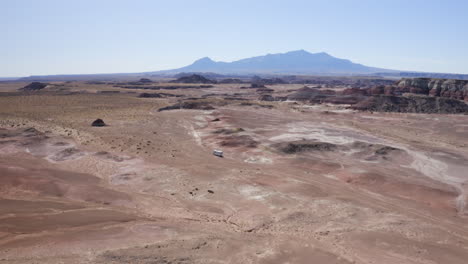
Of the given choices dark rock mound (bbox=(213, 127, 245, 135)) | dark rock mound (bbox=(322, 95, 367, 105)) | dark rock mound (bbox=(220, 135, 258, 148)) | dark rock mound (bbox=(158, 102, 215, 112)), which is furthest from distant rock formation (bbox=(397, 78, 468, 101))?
dark rock mound (bbox=(220, 135, 258, 148))

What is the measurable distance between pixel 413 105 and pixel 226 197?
77431mm

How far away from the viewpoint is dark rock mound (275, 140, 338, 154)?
127 feet

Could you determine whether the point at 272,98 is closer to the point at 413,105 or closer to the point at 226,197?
the point at 413,105

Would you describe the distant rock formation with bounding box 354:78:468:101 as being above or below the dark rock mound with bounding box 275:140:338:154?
above

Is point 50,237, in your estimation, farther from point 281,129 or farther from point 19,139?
point 281,129

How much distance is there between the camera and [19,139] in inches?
1558

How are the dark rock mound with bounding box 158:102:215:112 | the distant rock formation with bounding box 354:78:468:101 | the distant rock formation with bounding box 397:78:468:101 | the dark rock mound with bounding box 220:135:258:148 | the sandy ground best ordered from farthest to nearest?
the distant rock formation with bounding box 354:78:468:101, the distant rock formation with bounding box 397:78:468:101, the dark rock mound with bounding box 158:102:215:112, the dark rock mound with bounding box 220:135:258:148, the sandy ground

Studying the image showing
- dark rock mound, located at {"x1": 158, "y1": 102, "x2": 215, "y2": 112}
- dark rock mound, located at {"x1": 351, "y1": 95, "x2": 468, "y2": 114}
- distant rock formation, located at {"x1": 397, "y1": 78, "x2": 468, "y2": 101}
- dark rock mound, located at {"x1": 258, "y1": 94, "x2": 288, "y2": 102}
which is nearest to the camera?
dark rock mound, located at {"x1": 158, "y1": 102, "x2": 215, "y2": 112}

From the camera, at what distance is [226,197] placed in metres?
25.2

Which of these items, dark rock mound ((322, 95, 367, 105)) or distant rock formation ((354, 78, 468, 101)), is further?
dark rock mound ((322, 95, 367, 105))

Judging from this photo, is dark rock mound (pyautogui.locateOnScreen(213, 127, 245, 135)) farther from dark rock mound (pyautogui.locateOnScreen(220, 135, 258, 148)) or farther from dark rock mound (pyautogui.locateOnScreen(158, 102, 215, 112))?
dark rock mound (pyautogui.locateOnScreen(158, 102, 215, 112))

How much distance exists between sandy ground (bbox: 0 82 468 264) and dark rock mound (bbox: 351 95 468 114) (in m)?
39.7

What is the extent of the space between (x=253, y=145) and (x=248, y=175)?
11288 mm

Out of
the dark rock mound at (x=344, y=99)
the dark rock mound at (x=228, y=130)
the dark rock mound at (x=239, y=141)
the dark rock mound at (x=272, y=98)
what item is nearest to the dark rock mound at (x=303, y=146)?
the dark rock mound at (x=239, y=141)
